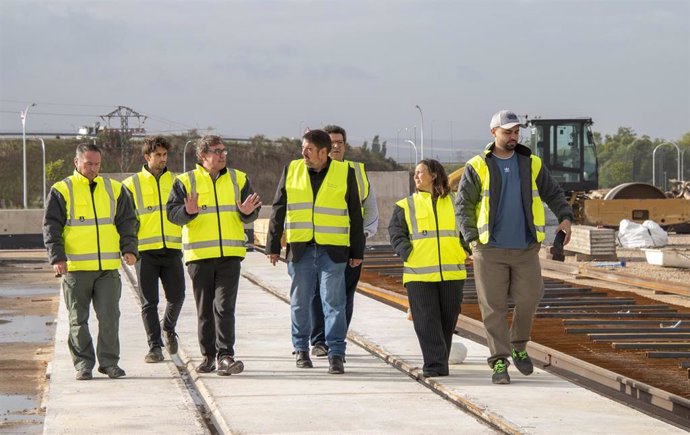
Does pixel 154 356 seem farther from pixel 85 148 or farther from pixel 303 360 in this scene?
pixel 85 148

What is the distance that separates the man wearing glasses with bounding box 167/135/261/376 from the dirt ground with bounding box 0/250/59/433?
1493mm

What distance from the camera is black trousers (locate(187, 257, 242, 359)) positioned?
10.8 meters

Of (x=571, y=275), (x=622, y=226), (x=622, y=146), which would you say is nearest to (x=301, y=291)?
(x=571, y=275)

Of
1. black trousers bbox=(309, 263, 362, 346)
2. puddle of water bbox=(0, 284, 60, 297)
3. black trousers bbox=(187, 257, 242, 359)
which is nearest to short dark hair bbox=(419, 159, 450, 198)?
black trousers bbox=(309, 263, 362, 346)

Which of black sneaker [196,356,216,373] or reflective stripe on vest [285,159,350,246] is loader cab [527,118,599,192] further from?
black sneaker [196,356,216,373]

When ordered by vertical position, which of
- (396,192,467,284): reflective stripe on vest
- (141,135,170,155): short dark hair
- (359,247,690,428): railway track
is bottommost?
(359,247,690,428): railway track

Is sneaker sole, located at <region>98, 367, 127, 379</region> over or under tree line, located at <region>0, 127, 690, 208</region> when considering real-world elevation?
under

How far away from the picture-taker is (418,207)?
1077 cm

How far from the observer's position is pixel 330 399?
9.43m

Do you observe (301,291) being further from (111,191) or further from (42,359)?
(42,359)

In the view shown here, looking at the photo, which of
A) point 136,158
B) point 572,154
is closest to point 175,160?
point 136,158

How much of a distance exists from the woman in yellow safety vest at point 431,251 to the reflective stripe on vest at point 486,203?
512 mm

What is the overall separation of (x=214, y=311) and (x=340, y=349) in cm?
107

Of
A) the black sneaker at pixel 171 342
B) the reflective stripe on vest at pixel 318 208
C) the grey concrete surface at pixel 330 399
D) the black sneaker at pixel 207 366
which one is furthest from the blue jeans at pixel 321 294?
the black sneaker at pixel 171 342
